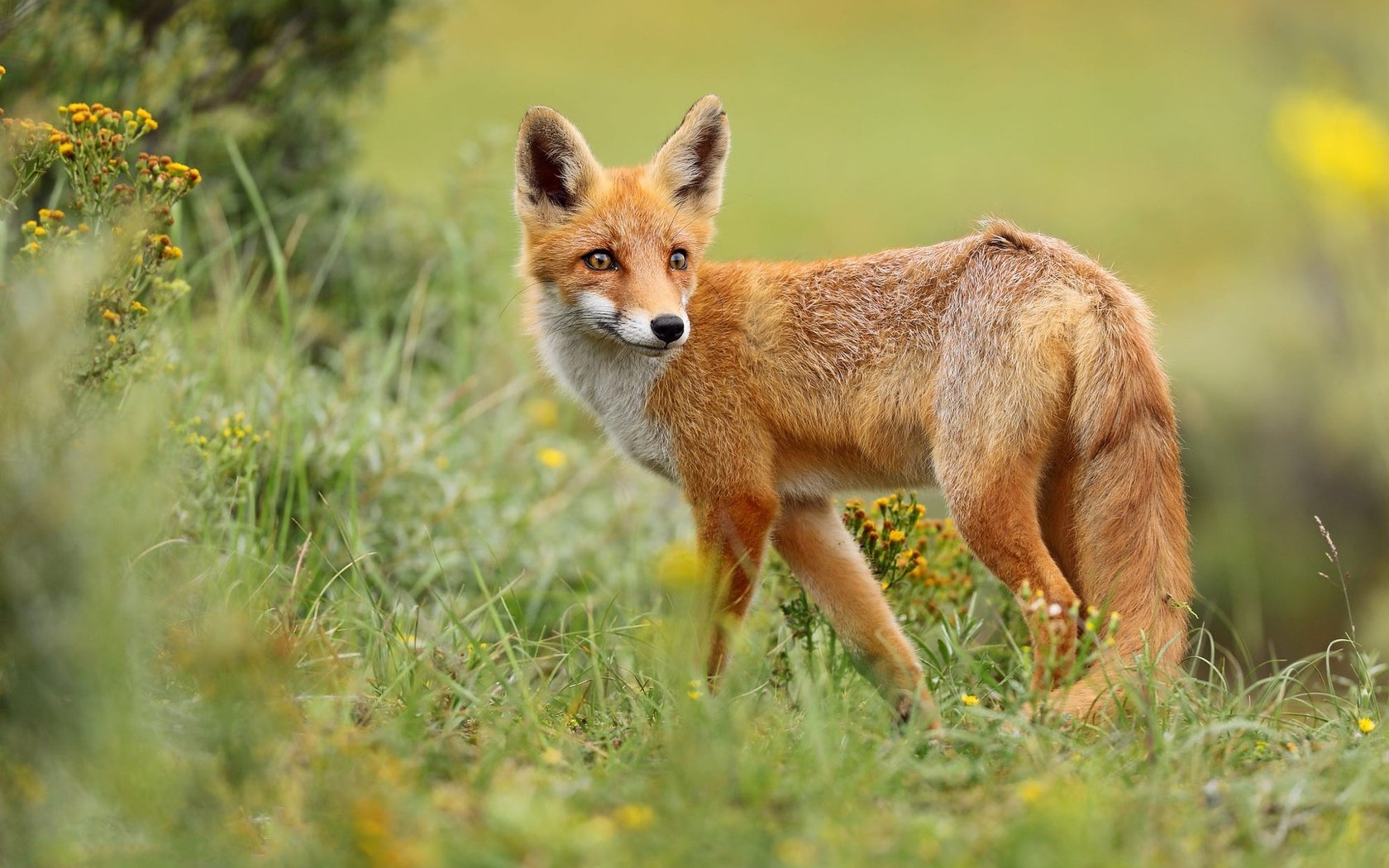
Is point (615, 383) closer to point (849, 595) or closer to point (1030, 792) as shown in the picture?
point (849, 595)

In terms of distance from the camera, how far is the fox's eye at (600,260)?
4.43m

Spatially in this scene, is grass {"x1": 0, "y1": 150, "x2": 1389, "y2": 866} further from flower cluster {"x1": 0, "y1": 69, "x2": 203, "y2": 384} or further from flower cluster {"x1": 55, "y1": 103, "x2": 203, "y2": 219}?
flower cluster {"x1": 55, "y1": 103, "x2": 203, "y2": 219}

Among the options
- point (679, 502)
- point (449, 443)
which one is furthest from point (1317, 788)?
point (679, 502)

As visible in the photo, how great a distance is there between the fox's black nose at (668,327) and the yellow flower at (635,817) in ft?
6.22

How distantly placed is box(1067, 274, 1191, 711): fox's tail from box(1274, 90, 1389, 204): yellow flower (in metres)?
4.61

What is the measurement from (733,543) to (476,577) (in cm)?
149

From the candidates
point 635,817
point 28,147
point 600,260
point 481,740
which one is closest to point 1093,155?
point 600,260

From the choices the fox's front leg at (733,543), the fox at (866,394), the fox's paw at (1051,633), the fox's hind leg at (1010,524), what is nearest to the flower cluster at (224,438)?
the fox at (866,394)

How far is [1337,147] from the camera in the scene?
746cm

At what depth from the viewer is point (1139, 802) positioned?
262 cm

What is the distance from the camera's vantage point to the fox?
375 cm

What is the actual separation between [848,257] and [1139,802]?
2567mm

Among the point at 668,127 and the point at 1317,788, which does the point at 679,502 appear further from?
the point at 668,127

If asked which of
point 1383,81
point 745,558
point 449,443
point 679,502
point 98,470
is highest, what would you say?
point 1383,81
